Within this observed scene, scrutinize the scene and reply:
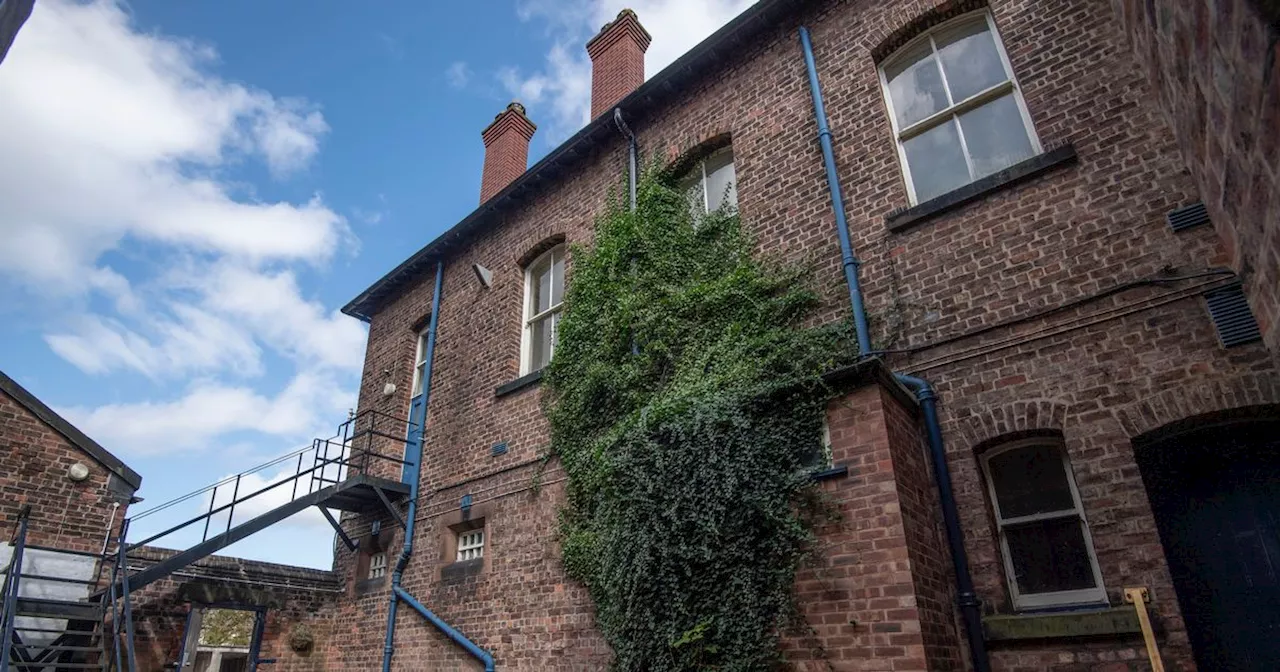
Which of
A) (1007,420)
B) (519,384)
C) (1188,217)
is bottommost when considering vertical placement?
(1007,420)

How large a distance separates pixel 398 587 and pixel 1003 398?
8391 millimetres

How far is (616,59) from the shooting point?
11.8m

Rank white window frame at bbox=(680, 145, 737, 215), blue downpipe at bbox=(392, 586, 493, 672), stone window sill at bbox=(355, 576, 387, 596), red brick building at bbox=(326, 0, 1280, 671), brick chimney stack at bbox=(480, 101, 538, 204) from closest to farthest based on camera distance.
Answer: red brick building at bbox=(326, 0, 1280, 671) → blue downpipe at bbox=(392, 586, 493, 672) → white window frame at bbox=(680, 145, 737, 215) → stone window sill at bbox=(355, 576, 387, 596) → brick chimney stack at bbox=(480, 101, 538, 204)

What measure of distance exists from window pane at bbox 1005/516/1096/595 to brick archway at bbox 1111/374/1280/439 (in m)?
0.80

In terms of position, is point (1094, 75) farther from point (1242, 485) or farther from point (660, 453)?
point (660, 453)

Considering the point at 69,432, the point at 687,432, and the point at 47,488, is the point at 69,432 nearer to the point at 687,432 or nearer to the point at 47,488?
the point at 47,488

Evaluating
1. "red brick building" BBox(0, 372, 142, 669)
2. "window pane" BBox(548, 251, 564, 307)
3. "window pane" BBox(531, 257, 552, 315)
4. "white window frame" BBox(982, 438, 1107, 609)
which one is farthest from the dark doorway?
"red brick building" BBox(0, 372, 142, 669)

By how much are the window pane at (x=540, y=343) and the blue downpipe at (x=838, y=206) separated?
15.3 ft

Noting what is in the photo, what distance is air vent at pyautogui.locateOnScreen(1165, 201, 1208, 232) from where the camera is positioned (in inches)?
191

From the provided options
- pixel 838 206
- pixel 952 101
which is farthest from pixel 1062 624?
pixel 952 101

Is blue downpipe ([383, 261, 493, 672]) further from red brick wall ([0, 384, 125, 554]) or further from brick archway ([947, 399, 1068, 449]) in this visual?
brick archway ([947, 399, 1068, 449])

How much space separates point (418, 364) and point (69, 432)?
4.96 meters

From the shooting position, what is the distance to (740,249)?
24.6ft

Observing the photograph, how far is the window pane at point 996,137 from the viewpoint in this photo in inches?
239
